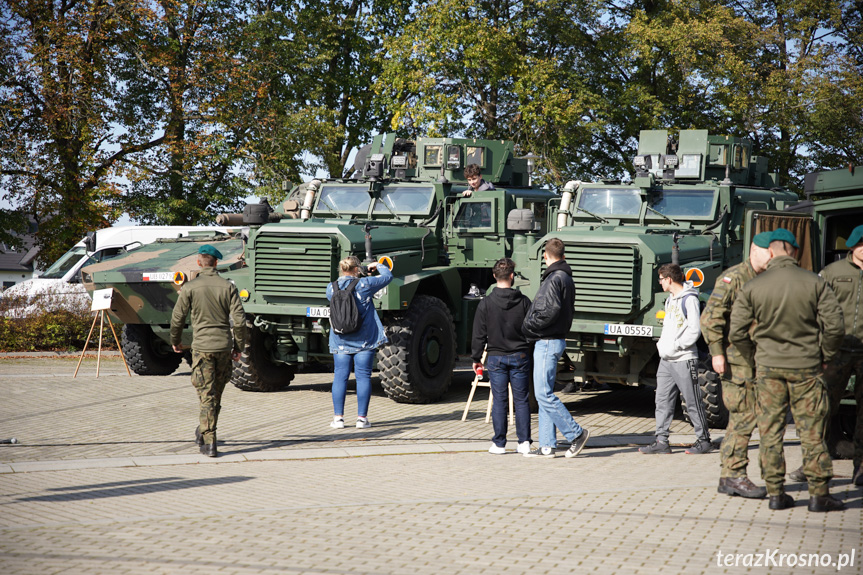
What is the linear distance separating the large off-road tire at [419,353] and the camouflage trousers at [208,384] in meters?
3.30

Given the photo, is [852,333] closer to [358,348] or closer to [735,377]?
[735,377]

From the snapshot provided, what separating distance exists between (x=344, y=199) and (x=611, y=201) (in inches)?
149

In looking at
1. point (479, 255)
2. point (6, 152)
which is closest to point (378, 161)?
point (479, 255)

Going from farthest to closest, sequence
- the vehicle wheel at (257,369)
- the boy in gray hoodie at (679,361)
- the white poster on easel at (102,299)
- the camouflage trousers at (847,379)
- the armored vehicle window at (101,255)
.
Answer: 1. the armored vehicle window at (101,255)
2. the white poster on easel at (102,299)
3. the vehicle wheel at (257,369)
4. the boy in gray hoodie at (679,361)
5. the camouflage trousers at (847,379)

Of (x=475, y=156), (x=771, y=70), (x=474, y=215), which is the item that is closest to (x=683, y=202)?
(x=474, y=215)

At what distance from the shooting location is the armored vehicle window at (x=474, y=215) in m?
14.0

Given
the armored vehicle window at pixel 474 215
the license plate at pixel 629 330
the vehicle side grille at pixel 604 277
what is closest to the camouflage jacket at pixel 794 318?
the license plate at pixel 629 330

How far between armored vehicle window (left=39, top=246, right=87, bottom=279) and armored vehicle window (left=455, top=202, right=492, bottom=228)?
11001 mm

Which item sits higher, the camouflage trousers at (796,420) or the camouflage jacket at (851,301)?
the camouflage jacket at (851,301)

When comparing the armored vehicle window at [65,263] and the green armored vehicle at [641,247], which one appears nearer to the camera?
the green armored vehicle at [641,247]

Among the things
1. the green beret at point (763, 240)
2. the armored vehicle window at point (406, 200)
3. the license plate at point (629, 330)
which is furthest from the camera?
the armored vehicle window at point (406, 200)

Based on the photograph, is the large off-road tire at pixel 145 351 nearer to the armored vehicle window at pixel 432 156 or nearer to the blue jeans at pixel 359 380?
the armored vehicle window at pixel 432 156

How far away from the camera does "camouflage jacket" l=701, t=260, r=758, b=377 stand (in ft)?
23.7

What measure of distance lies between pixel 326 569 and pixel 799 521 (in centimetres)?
319
